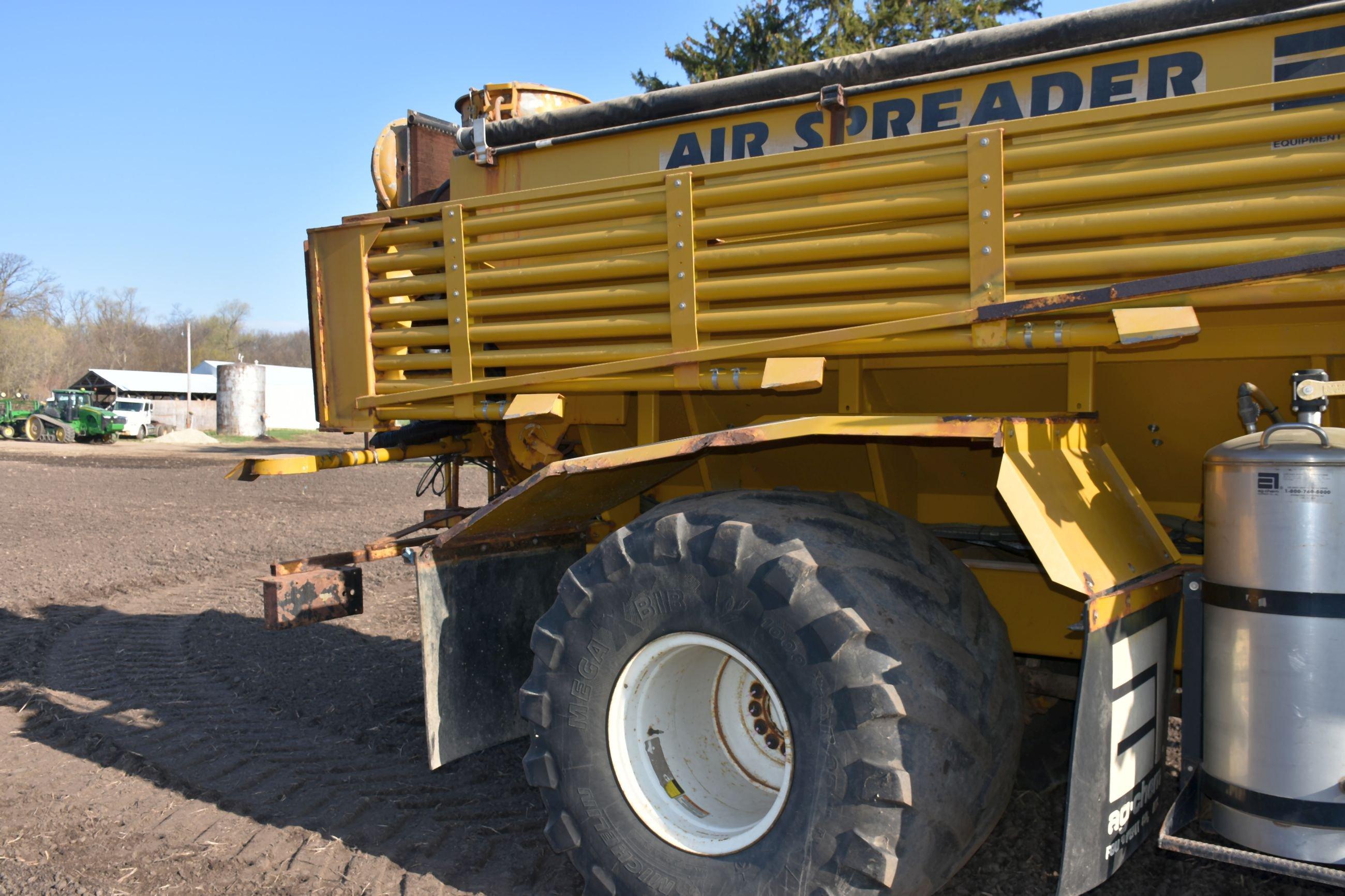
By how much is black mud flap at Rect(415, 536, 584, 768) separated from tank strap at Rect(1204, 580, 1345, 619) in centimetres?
249

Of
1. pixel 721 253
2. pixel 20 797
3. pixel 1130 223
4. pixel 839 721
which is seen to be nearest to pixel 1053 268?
pixel 1130 223

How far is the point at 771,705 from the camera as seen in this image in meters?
3.15

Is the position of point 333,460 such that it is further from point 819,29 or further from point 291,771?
point 819,29

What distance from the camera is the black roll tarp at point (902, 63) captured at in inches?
121

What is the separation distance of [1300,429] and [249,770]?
4282mm

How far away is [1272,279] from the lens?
2.44 m

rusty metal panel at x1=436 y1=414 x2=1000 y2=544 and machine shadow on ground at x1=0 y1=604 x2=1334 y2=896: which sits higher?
rusty metal panel at x1=436 y1=414 x2=1000 y2=544

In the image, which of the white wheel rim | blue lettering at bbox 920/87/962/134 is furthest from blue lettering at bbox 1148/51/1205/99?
the white wheel rim

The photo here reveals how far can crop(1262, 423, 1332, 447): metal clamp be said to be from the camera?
233 centimetres

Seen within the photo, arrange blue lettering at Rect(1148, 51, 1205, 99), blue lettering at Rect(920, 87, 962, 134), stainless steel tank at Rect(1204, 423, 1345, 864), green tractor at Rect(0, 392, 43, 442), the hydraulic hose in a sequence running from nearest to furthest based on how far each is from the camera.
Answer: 1. stainless steel tank at Rect(1204, 423, 1345, 864)
2. the hydraulic hose
3. blue lettering at Rect(1148, 51, 1205, 99)
4. blue lettering at Rect(920, 87, 962, 134)
5. green tractor at Rect(0, 392, 43, 442)

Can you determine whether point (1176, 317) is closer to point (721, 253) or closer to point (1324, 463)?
point (1324, 463)

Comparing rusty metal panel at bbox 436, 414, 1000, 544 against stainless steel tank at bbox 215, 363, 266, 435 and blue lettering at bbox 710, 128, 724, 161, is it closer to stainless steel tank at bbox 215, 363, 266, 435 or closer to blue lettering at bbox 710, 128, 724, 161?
blue lettering at bbox 710, 128, 724, 161

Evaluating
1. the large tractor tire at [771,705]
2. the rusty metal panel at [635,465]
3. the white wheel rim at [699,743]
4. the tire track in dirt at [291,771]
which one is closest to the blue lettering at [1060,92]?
the rusty metal panel at [635,465]

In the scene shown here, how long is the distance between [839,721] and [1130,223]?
60.1 inches
